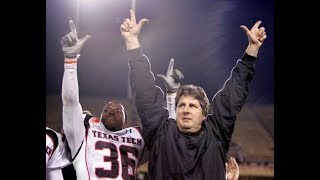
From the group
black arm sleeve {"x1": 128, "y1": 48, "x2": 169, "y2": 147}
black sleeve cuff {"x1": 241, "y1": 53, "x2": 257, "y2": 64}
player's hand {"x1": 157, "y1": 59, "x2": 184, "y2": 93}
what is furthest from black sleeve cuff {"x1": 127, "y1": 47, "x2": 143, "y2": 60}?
black sleeve cuff {"x1": 241, "y1": 53, "x2": 257, "y2": 64}

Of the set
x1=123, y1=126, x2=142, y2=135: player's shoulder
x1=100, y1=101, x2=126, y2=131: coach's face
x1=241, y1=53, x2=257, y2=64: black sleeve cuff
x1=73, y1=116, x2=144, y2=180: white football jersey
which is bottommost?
x1=73, y1=116, x2=144, y2=180: white football jersey

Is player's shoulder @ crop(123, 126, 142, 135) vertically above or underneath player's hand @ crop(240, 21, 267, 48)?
underneath

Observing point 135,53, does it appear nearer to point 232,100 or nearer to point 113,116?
point 113,116

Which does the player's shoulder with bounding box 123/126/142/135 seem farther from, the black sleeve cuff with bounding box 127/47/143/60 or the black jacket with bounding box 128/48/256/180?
the black sleeve cuff with bounding box 127/47/143/60

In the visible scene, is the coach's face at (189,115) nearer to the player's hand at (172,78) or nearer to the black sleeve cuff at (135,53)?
the player's hand at (172,78)

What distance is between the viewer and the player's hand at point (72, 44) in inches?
99.0

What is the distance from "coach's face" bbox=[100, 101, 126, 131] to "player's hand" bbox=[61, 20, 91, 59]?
→ 30cm

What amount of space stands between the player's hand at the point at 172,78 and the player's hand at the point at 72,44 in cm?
42

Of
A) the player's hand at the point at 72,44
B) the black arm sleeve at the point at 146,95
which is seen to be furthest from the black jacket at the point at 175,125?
the player's hand at the point at 72,44

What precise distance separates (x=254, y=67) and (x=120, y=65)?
2.16 ft

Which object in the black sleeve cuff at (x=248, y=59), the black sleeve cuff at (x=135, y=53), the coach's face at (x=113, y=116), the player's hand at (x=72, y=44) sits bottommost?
the coach's face at (x=113, y=116)

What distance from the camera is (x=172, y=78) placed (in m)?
2.52

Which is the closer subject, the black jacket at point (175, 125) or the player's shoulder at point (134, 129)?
the black jacket at point (175, 125)

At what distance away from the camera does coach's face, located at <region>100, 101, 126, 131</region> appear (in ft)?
8.34
